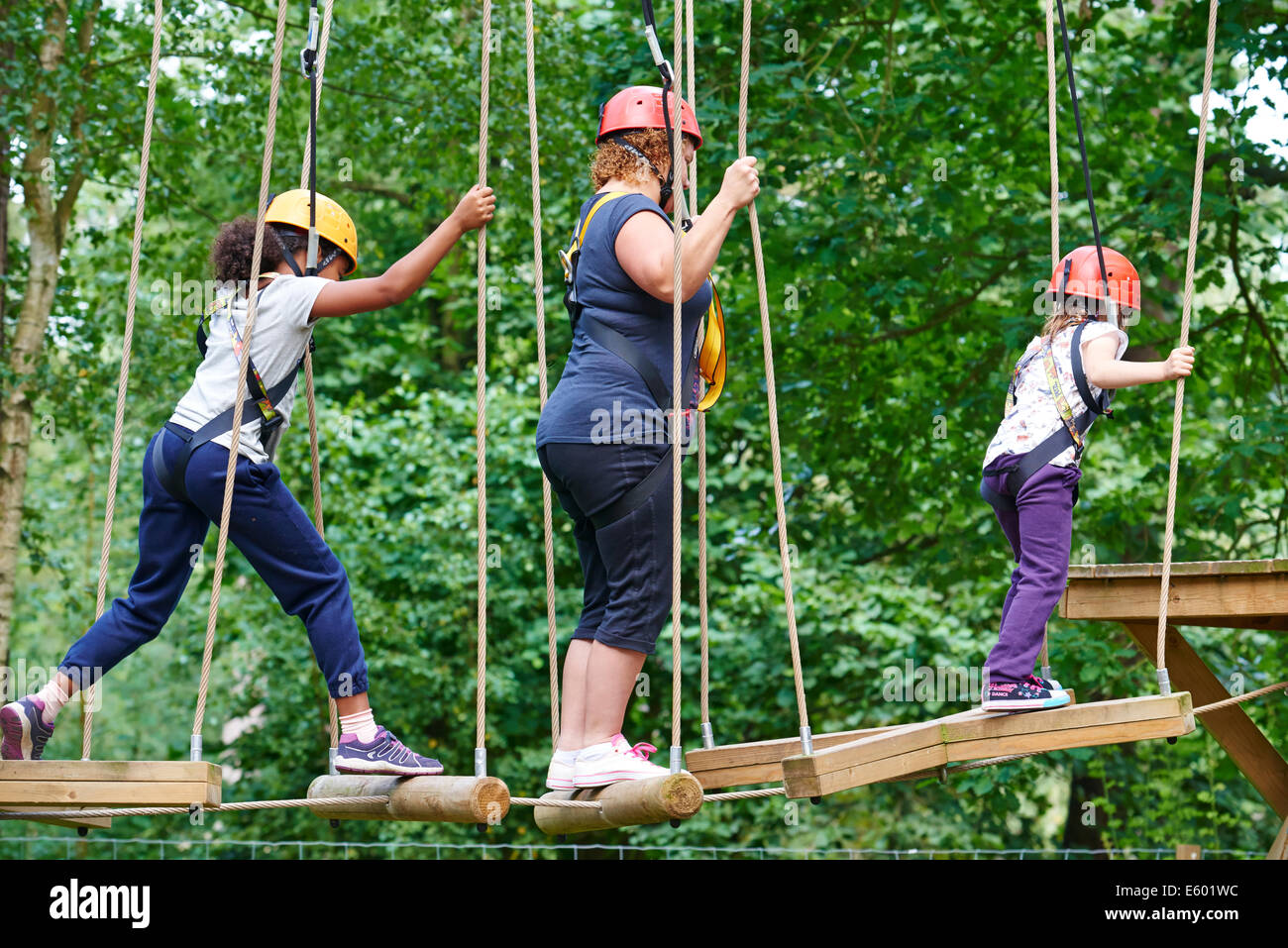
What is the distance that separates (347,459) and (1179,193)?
5905 mm

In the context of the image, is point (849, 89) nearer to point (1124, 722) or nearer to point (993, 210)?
point (993, 210)

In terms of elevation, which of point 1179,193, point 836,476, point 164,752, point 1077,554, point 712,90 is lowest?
point 164,752

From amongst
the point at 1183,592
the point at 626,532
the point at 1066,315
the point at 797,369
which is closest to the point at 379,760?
the point at 626,532

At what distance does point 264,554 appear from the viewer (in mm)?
2916

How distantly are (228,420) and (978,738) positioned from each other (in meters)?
1.80

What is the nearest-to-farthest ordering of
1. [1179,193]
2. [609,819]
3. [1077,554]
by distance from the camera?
[609,819] < [1179,193] < [1077,554]

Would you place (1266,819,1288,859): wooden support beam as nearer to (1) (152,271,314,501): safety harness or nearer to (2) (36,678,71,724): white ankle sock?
(1) (152,271,314,501): safety harness

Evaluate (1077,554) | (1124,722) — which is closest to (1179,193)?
(1077,554)

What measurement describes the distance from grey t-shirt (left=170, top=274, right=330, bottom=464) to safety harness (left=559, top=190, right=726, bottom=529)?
56 centimetres

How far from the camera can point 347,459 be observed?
9984 mm

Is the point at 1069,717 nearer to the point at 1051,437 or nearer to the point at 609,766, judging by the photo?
the point at 1051,437

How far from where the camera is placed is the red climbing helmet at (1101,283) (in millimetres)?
3516
